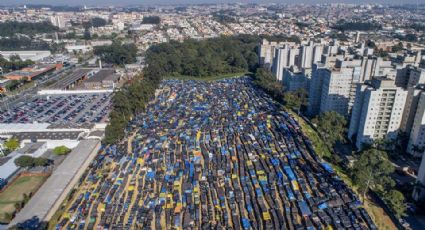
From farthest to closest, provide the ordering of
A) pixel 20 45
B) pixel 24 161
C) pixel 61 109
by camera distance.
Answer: pixel 20 45 < pixel 61 109 < pixel 24 161

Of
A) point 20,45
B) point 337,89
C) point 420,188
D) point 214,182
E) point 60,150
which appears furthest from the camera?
point 20,45

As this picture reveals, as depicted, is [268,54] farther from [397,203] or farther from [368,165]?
[397,203]

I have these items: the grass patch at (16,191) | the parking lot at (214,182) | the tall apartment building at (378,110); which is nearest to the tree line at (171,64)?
the parking lot at (214,182)

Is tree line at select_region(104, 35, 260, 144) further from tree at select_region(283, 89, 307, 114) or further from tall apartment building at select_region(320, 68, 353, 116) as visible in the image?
tall apartment building at select_region(320, 68, 353, 116)

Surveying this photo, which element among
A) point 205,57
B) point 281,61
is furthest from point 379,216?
point 205,57

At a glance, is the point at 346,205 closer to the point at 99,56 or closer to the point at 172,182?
the point at 172,182

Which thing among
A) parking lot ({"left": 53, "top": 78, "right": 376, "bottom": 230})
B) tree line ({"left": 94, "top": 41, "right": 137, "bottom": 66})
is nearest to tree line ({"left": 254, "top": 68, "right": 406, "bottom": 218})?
parking lot ({"left": 53, "top": 78, "right": 376, "bottom": 230})
